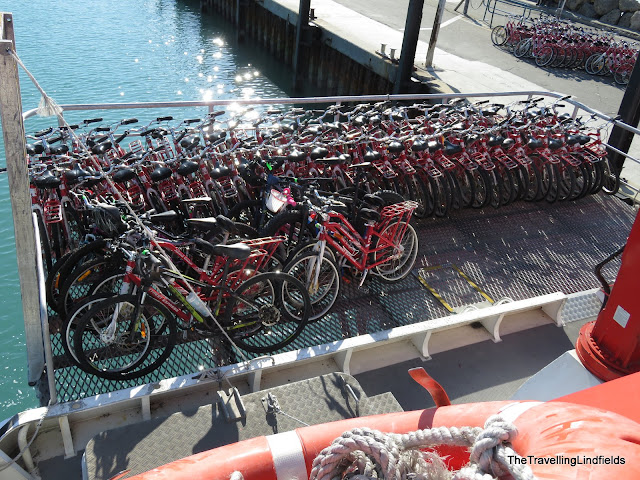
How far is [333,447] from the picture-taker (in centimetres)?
170

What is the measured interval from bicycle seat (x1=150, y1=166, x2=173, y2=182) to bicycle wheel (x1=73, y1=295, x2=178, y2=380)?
152 cm

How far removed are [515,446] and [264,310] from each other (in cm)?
287

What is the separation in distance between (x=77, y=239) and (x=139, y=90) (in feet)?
37.2

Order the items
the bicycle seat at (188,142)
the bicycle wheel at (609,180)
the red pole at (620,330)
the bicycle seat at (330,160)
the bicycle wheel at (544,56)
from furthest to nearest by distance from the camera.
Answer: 1. the bicycle wheel at (544,56)
2. the bicycle wheel at (609,180)
3. the bicycle seat at (188,142)
4. the bicycle seat at (330,160)
5. the red pole at (620,330)

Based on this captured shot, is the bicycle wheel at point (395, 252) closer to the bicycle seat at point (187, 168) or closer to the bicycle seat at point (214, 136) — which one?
the bicycle seat at point (187, 168)

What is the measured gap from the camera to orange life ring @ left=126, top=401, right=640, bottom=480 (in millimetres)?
1459

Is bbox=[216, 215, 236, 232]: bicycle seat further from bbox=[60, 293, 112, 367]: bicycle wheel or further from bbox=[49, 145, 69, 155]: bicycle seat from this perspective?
bbox=[49, 145, 69, 155]: bicycle seat

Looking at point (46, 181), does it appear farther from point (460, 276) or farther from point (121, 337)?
point (460, 276)

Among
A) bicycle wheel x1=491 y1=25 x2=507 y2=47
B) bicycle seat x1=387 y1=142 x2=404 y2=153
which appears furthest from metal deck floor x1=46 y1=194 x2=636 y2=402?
bicycle wheel x1=491 y1=25 x2=507 y2=47

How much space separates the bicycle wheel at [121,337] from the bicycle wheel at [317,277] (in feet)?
3.80

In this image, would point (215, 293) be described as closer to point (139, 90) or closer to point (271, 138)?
point (271, 138)

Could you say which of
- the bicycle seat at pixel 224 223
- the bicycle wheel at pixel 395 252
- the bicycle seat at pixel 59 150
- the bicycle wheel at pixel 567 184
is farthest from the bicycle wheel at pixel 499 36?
the bicycle seat at pixel 224 223

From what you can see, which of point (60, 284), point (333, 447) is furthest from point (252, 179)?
point (333, 447)

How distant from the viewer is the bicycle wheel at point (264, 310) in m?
4.18
